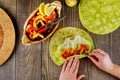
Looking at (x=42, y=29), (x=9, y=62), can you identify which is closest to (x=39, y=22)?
(x=42, y=29)

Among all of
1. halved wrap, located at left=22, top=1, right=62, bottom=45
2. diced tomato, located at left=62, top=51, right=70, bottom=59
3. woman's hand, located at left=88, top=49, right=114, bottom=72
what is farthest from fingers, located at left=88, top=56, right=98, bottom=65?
halved wrap, located at left=22, top=1, right=62, bottom=45

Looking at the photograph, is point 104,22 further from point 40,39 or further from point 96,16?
point 40,39

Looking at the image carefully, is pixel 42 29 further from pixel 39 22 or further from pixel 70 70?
pixel 70 70

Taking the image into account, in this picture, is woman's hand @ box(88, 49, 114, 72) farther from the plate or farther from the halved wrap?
the plate

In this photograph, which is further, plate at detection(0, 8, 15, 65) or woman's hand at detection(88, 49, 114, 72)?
plate at detection(0, 8, 15, 65)

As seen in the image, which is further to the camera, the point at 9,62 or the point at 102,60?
the point at 9,62

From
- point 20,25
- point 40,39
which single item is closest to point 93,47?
point 40,39
